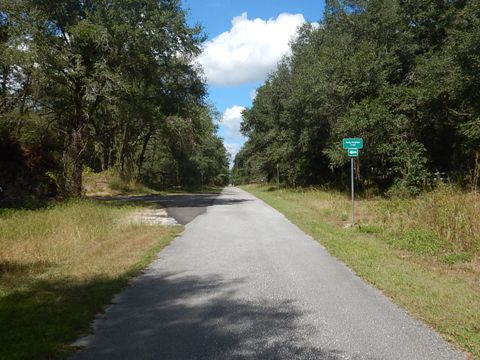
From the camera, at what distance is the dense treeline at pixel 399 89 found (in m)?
22.6

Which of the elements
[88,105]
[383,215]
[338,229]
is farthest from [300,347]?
[88,105]

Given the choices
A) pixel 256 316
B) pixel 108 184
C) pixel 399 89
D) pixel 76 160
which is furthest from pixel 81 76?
pixel 108 184

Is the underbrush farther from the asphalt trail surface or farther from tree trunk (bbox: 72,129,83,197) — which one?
the asphalt trail surface

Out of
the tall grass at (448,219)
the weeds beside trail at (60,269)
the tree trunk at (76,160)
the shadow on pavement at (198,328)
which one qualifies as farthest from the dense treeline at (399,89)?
the shadow on pavement at (198,328)

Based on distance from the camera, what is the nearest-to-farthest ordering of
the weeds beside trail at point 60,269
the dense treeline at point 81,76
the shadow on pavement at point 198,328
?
the shadow on pavement at point 198,328 < the weeds beside trail at point 60,269 < the dense treeline at point 81,76

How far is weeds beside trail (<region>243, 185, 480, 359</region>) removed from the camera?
18.7 ft

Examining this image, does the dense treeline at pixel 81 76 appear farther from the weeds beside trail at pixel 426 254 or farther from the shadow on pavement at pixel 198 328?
the shadow on pavement at pixel 198 328

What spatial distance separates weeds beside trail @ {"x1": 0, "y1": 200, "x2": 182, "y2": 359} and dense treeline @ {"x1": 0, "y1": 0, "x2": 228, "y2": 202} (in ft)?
24.2

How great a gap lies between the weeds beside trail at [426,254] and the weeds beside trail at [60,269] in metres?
4.27

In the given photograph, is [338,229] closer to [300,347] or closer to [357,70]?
[300,347]

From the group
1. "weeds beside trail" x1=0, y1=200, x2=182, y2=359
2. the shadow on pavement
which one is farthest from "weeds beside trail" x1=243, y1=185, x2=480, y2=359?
"weeds beside trail" x1=0, y1=200, x2=182, y2=359

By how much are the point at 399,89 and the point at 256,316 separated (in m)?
22.9

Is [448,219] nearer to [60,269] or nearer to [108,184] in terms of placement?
[60,269]

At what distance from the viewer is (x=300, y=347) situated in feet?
15.1
